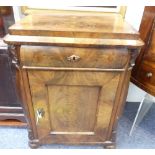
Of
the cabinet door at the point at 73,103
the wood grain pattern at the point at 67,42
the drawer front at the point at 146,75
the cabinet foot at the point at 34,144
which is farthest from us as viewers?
the cabinet foot at the point at 34,144

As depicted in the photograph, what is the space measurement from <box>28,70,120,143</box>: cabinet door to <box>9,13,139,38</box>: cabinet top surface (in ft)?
0.53

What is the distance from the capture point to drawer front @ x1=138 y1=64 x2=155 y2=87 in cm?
92

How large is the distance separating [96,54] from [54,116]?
0.41 m

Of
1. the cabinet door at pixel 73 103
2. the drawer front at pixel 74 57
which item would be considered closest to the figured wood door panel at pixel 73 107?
the cabinet door at pixel 73 103

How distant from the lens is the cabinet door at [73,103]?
809mm

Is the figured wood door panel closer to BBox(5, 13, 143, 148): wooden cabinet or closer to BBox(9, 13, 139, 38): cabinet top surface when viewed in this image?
BBox(5, 13, 143, 148): wooden cabinet

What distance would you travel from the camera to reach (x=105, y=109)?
36.2 inches

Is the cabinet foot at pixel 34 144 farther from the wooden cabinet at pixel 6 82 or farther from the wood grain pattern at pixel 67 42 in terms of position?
the wood grain pattern at pixel 67 42

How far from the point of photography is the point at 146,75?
0.96m

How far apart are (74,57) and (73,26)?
5.4 inches

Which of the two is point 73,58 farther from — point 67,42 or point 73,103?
point 73,103

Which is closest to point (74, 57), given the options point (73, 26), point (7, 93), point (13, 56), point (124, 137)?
point (73, 26)
